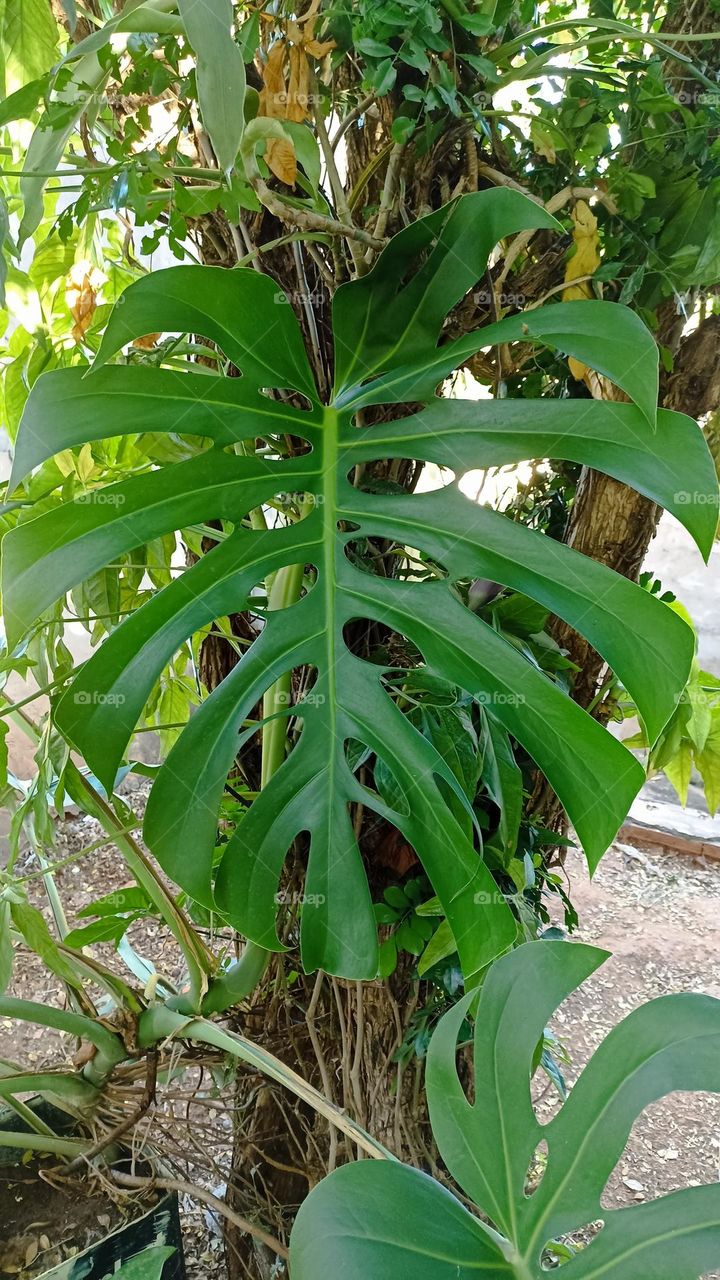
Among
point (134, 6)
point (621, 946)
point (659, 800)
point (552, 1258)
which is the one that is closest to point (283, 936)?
point (552, 1258)

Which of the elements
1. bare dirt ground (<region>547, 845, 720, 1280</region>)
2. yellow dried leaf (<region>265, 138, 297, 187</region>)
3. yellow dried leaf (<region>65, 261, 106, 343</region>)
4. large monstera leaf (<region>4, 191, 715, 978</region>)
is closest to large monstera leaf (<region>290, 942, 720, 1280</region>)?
large monstera leaf (<region>4, 191, 715, 978</region>)

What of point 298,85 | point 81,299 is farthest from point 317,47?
point 81,299

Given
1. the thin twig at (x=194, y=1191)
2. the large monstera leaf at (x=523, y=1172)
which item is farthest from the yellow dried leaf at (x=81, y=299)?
the thin twig at (x=194, y=1191)

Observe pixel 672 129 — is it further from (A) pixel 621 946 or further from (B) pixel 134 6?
(A) pixel 621 946

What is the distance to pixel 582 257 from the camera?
2.68 ft

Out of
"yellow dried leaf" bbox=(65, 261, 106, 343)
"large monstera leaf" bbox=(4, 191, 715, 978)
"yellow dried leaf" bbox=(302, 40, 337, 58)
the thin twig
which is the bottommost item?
the thin twig

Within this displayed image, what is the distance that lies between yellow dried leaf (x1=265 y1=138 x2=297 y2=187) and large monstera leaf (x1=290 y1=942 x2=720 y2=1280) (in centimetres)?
67

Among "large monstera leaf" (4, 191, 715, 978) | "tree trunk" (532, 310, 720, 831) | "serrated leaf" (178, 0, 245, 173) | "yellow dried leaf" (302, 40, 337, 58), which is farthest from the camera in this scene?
"tree trunk" (532, 310, 720, 831)

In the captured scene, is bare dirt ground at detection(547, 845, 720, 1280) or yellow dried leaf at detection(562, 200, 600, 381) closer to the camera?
yellow dried leaf at detection(562, 200, 600, 381)

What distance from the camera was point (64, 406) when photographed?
23.3 inches

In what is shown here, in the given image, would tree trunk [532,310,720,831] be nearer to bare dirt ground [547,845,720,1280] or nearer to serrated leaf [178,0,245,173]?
serrated leaf [178,0,245,173]

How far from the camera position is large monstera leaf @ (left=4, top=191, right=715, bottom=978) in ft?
1.97

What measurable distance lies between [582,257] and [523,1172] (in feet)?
2.65

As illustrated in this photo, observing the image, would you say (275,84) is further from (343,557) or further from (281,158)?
(343,557)
